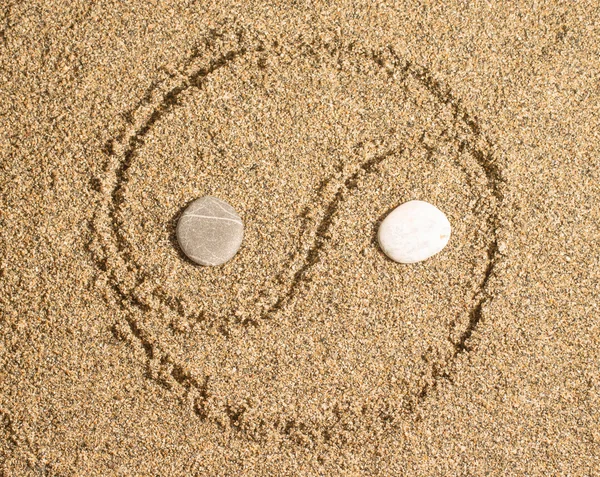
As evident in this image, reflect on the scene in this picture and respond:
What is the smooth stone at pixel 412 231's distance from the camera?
1435 millimetres

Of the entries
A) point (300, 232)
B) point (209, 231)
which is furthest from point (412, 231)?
point (209, 231)

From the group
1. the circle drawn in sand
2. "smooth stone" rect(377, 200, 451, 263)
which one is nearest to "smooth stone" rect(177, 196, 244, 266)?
the circle drawn in sand

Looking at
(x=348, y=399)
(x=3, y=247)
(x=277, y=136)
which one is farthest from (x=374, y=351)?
(x=3, y=247)

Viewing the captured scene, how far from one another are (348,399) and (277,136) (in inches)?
30.0

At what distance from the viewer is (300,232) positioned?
1469 mm

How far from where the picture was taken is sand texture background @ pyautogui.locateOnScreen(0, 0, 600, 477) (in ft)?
4.73

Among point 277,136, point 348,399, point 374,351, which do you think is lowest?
point 348,399

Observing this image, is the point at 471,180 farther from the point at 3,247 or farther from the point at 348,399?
the point at 3,247

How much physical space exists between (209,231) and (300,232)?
0.25 m

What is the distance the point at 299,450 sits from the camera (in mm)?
1450

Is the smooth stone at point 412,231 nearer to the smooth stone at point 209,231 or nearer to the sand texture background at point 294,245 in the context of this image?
the sand texture background at point 294,245

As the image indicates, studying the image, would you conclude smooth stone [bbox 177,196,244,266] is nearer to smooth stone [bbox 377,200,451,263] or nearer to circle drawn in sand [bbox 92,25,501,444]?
circle drawn in sand [bbox 92,25,501,444]

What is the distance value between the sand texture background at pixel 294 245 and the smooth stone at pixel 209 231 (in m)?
0.04

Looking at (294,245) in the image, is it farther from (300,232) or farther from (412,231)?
(412,231)
